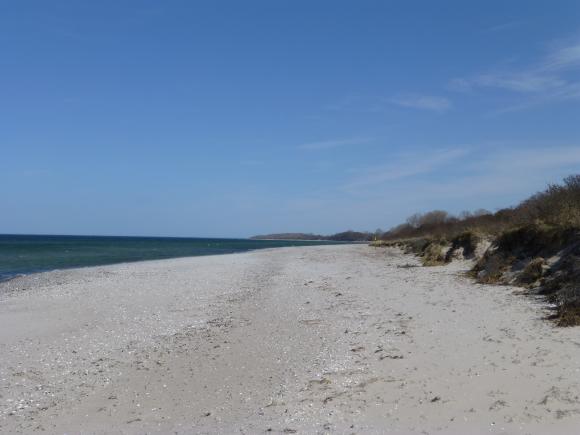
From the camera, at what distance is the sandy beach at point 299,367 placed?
6.80 m

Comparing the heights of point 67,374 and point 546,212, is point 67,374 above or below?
below

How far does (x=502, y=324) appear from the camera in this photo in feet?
35.5

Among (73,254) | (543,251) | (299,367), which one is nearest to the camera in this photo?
(299,367)

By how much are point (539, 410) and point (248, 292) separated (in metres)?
14.3

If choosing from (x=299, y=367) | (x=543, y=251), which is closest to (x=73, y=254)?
(x=543, y=251)

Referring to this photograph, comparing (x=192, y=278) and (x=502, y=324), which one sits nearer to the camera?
(x=502, y=324)

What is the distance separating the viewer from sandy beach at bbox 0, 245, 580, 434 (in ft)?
22.3

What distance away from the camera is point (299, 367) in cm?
912

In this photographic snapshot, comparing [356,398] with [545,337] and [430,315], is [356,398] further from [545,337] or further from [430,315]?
[430,315]

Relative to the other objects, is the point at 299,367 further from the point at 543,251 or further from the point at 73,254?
the point at 73,254

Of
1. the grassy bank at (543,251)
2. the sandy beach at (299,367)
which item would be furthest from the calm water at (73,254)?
the grassy bank at (543,251)

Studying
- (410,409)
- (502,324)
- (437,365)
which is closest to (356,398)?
(410,409)

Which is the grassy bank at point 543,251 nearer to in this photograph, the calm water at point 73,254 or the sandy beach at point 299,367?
the sandy beach at point 299,367

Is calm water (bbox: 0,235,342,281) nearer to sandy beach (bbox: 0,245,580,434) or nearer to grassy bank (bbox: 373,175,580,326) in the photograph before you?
sandy beach (bbox: 0,245,580,434)
